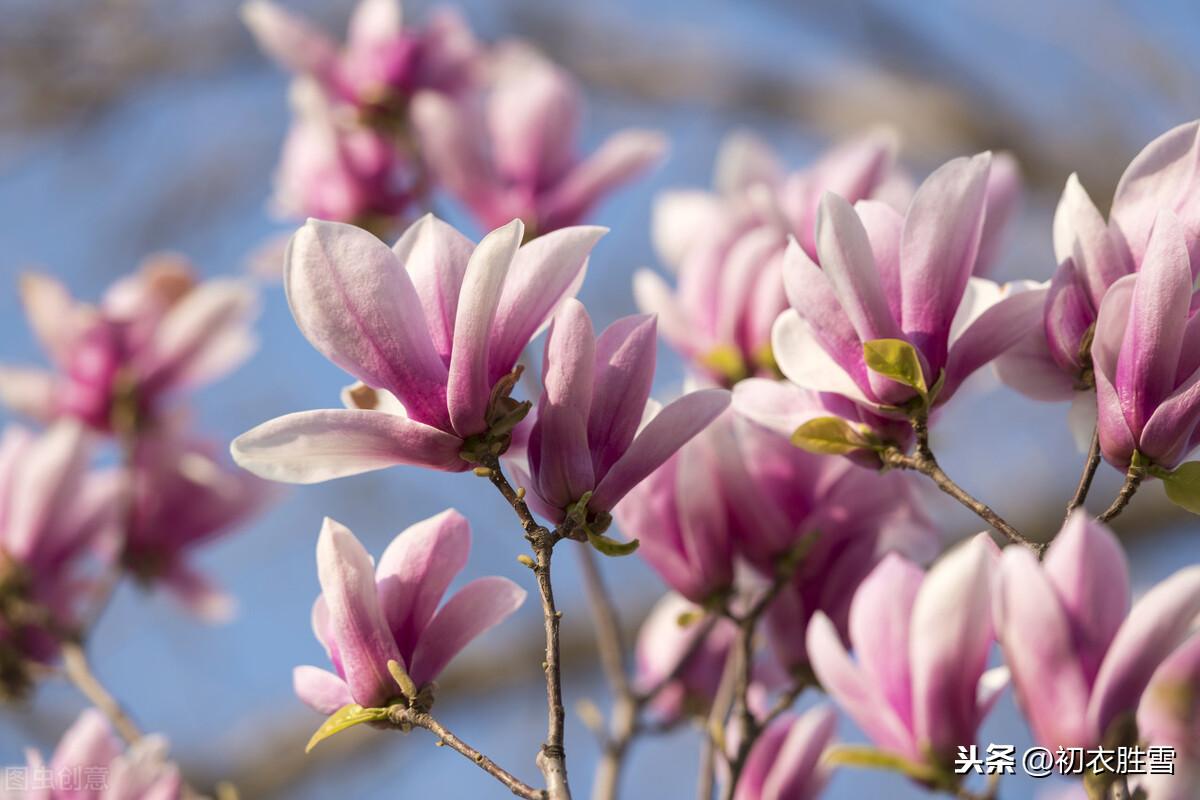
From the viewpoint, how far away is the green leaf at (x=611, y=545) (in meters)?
0.54

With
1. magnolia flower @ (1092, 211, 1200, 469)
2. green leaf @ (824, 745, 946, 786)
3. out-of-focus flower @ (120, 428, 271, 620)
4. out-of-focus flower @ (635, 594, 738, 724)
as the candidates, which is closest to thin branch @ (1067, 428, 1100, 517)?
magnolia flower @ (1092, 211, 1200, 469)

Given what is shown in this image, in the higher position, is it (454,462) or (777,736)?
(454,462)

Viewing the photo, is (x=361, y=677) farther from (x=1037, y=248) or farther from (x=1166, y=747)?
(x=1037, y=248)

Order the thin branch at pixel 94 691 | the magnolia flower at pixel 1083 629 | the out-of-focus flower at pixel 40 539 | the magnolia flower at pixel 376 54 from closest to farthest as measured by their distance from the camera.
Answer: the magnolia flower at pixel 1083 629, the thin branch at pixel 94 691, the out-of-focus flower at pixel 40 539, the magnolia flower at pixel 376 54

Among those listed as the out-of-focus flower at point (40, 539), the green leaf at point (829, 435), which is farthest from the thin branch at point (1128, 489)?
the out-of-focus flower at point (40, 539)

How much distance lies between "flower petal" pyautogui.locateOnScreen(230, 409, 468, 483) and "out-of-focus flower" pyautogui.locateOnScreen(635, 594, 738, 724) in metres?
0.39

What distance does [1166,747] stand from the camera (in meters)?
0.47

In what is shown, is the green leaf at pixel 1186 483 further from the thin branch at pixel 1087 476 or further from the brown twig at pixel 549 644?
the brown twig at pixel 549 644

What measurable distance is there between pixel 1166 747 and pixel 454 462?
0.96 feet

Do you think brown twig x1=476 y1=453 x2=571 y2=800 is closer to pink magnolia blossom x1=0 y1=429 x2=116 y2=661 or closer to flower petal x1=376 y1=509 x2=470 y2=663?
flower petal x1=376 y1=509 x2=470 y2=663

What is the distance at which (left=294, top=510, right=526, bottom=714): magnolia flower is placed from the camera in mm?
515

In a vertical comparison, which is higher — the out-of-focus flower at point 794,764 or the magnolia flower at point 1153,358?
the magnolia flower at point 1153,358

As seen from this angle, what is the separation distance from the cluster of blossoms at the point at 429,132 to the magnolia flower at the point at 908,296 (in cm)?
50

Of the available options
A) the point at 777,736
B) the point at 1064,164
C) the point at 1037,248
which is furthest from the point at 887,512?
the point at 1037,248
